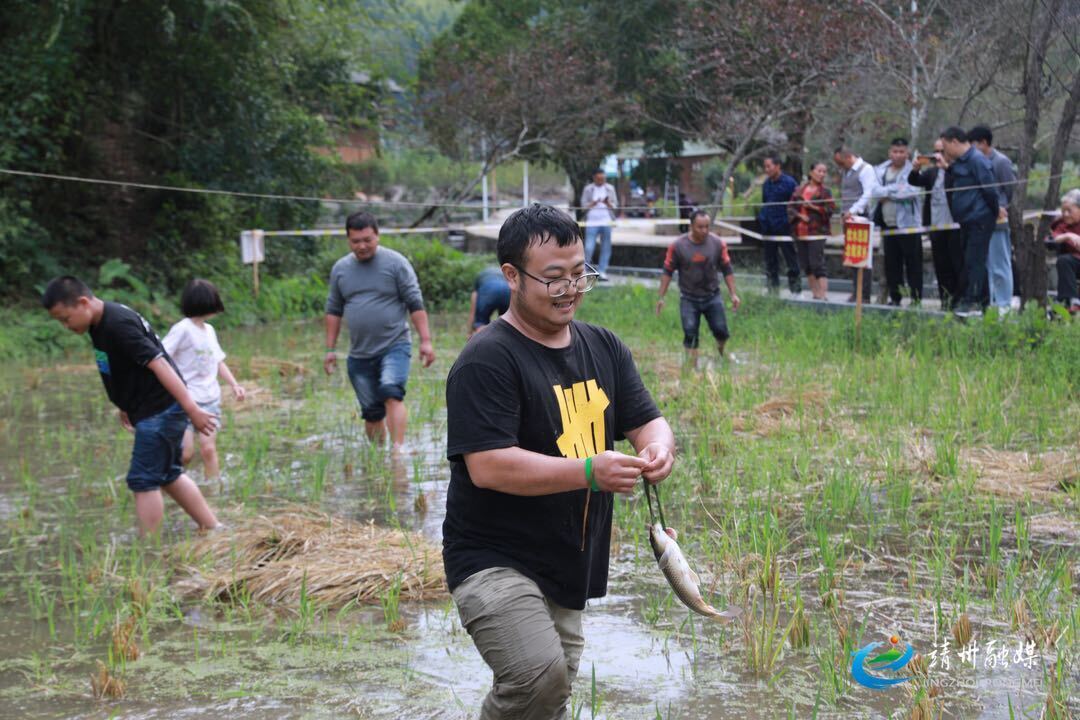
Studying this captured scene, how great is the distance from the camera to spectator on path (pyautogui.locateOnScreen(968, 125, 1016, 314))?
12508mm

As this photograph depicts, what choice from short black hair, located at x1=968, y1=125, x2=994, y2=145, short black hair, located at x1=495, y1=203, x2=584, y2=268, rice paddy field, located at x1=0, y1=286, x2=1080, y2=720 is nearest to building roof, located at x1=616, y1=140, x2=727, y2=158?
short black hair, located at x1=968, y1=125, x2=994, y2=145

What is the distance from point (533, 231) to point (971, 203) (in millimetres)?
9970

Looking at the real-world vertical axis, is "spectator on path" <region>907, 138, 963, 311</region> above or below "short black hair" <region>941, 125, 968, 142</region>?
below

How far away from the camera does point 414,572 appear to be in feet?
19.2

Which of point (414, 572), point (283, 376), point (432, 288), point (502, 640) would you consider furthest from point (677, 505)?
point (432, 288)

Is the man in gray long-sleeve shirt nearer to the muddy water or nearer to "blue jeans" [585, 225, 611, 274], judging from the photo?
the muddy water

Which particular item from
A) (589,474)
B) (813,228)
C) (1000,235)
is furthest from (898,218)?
(589,474)

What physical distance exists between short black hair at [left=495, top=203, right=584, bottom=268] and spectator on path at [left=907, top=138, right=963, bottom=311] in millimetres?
10375

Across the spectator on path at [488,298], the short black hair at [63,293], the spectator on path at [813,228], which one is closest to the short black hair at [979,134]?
the spectator on path at [813,228]

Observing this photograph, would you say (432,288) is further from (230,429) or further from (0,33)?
(230,429)

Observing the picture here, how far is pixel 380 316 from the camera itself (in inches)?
335

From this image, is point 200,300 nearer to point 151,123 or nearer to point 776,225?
point 776,225

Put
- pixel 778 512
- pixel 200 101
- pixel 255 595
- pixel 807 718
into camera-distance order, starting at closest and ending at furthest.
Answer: pixel 807 718
pixel 255 595
pixel 778 512
pixel 200 101

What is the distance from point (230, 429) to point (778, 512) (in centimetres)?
547
